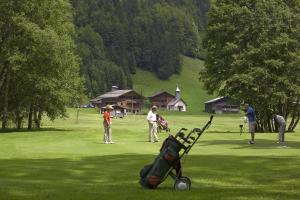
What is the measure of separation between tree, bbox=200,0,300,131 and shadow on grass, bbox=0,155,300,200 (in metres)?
34.2

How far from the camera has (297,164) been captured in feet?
63.6

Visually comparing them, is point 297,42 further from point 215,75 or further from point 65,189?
point 65,189

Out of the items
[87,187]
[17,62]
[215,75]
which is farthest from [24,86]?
[87,187]

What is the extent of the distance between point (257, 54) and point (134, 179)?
42.3 metres

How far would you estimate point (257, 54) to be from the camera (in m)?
56.0

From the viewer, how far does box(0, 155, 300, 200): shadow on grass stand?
1258 cm

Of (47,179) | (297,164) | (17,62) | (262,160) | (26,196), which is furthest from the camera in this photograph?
(17,62)

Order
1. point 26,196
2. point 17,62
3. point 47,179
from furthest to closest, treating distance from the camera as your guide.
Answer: point 17,62 < point 47,179 < point 26,196

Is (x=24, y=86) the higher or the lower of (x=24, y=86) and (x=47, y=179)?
the higher

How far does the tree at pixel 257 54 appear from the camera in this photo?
55000mm

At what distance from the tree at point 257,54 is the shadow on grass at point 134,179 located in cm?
3424

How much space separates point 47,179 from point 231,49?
145 feet

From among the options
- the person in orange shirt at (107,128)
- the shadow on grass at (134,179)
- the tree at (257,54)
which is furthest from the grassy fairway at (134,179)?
the tree at (257,54)

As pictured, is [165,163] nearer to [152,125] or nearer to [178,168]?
[178,168]
